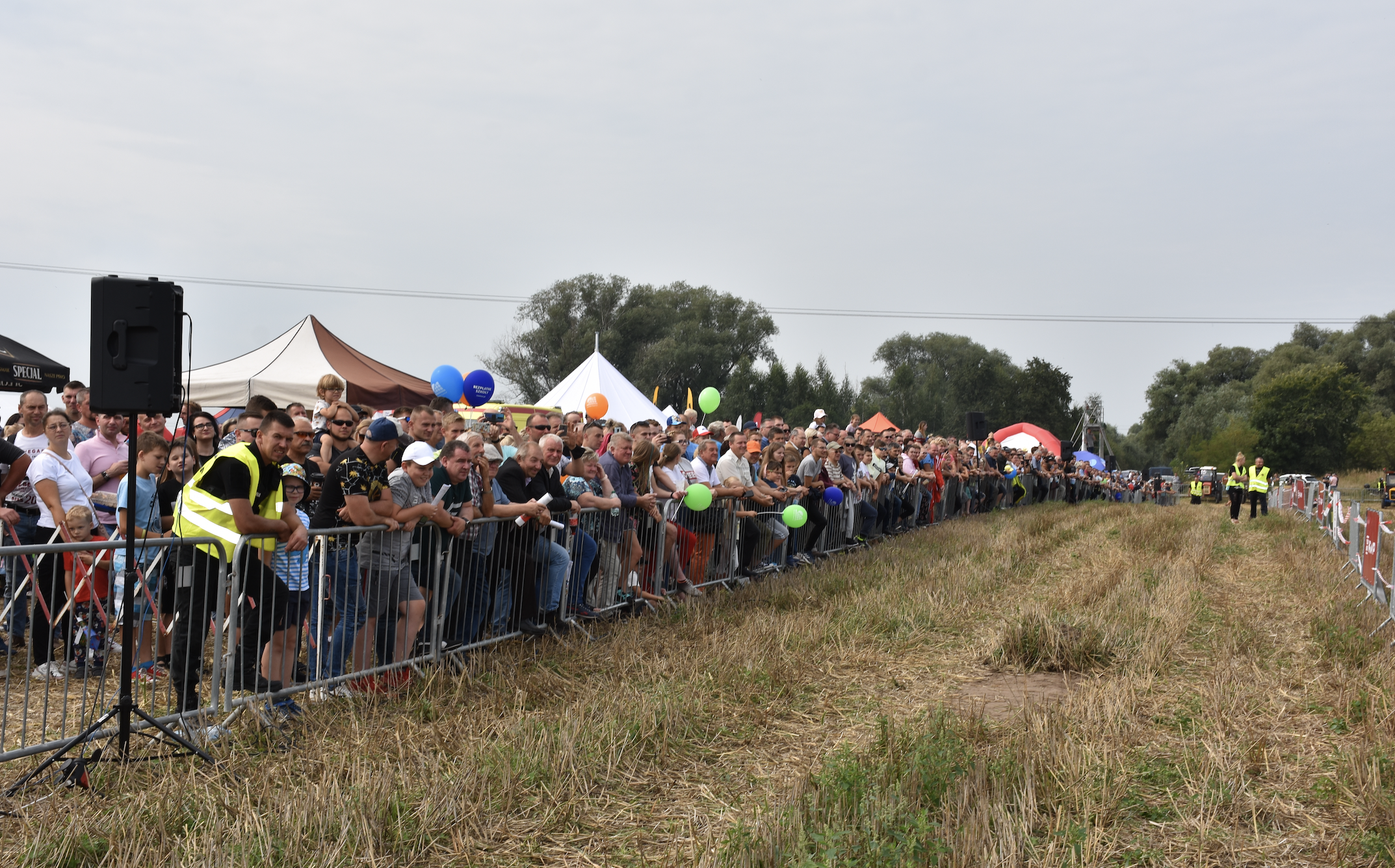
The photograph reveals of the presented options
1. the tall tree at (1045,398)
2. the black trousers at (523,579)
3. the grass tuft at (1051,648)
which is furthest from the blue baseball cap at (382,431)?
the tall tree at (1045,398)

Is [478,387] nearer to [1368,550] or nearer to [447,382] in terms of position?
[447,382]

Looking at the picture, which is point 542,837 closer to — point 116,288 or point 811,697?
point 811,697

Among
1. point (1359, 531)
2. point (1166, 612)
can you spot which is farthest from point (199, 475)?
point (1359, 531)

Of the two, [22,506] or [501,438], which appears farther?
[501,438]

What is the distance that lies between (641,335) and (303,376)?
55059 millimetres

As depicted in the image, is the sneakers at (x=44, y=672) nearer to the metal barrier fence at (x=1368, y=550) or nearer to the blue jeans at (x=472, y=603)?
the blue jeans at (x=472, y=603)

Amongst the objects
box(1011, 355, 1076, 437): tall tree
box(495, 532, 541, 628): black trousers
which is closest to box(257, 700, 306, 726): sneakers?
box(495, 532, 541, 628): black trousers

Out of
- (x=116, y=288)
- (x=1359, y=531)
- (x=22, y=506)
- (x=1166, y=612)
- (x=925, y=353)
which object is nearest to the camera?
(x=116, y=288)

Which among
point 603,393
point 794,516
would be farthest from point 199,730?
point 603,393

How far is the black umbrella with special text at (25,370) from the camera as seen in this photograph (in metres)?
14.1

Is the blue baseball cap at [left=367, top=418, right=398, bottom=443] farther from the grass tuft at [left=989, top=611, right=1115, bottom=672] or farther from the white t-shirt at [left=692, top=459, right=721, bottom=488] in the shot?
the white t-shirt at [left=692, top=459, right=721, bottom=488]

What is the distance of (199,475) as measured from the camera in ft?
18.5

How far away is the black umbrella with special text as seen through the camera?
14148mm

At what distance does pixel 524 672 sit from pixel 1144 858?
371 centimetres
